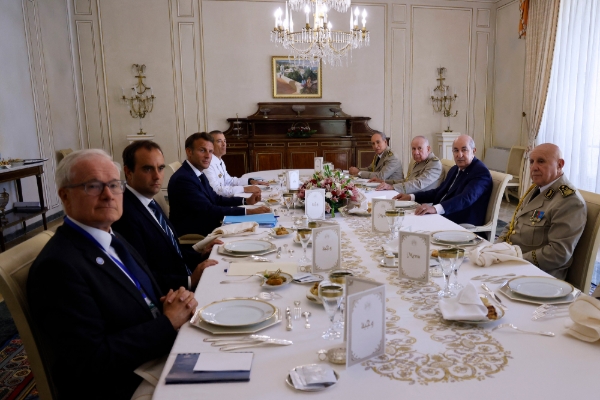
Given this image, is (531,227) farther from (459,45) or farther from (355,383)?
(459,45)

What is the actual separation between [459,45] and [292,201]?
6.28 m

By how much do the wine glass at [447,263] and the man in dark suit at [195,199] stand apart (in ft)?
6.10

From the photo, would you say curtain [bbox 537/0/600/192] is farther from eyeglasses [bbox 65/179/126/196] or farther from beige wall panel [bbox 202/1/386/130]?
eyeglasses [bbox 65/179/126/196]

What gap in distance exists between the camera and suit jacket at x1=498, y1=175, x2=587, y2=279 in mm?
2324

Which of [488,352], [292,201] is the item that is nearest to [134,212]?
[292,201]

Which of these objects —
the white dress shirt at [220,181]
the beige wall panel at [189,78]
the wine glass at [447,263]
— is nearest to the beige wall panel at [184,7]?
the beige wall panel at [189,78]

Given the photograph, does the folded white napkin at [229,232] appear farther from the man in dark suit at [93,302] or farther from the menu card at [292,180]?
the menu card at [292,180]

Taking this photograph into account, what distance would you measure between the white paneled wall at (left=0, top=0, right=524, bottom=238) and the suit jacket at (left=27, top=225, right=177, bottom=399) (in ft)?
20.1

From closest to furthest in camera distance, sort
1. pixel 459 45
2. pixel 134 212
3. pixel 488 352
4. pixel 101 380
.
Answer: pixel 488 352 < pixel 101 380 < pixel 134 212 < pixel 459 45

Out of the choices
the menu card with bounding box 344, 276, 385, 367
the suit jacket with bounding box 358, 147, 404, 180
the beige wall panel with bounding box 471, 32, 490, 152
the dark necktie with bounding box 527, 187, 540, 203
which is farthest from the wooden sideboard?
the menu card with bounding box 344, 276, 385, 367

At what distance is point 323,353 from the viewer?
1238 millimetres

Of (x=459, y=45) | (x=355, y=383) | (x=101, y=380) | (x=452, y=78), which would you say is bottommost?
(x=101, y=380)

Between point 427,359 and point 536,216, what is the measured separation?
65.7 inches

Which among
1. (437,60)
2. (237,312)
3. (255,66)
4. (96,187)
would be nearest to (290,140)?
(255,66)
